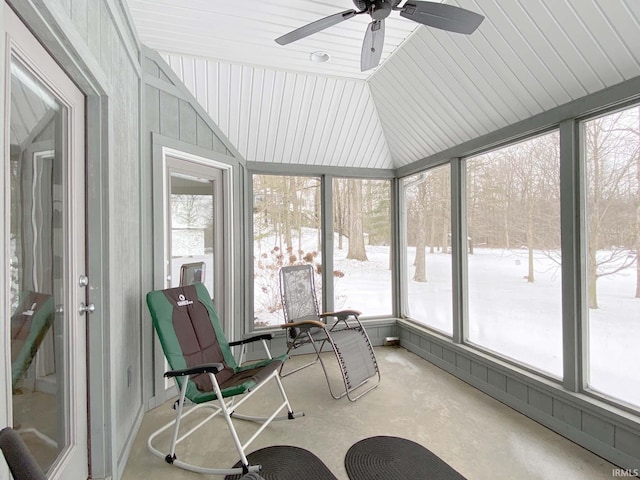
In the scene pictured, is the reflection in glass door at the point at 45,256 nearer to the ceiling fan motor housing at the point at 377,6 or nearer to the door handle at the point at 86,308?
the door handle at the point at 86,308

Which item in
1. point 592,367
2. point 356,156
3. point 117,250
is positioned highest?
point 356,156

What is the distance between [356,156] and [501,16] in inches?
90.6

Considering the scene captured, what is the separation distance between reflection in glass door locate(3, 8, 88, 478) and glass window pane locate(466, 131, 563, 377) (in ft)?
10.3

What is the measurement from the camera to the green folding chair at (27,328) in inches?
49.8

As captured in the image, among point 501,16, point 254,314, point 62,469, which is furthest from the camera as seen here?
point 254,314

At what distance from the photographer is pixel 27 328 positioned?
137 cm

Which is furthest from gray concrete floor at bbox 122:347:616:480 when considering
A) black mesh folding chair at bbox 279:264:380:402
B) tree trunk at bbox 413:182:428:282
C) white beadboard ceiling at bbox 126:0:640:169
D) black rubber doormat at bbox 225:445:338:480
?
white beadboard ceiling at bbox 126:0:640:169

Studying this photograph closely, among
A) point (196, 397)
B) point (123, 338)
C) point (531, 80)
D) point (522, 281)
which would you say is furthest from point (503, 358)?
point (123, 338)

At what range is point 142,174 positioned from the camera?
2.73 meters

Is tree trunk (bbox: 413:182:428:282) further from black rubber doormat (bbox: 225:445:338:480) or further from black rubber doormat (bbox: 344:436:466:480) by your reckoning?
black rubber doormat (bbox: 225:445:338:480)

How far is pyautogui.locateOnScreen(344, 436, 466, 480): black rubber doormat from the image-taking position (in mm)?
2045

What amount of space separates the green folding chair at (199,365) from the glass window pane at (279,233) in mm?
1398

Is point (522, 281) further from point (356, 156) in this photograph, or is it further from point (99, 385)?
point (99, 385)

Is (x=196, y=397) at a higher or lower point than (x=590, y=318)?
lower
